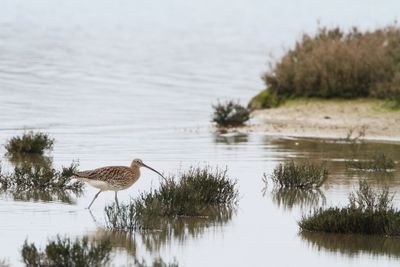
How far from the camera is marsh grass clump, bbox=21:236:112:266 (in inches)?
439

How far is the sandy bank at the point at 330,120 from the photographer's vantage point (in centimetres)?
2570

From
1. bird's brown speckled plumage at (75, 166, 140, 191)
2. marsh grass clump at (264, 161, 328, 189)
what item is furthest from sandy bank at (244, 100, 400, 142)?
bird's brown speckled plumage at (75, 166, 140, 191)

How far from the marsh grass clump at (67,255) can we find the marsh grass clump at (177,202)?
2.61 metres

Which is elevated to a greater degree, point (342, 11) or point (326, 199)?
point (342, 11)

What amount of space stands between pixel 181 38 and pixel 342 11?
40370 millimetres

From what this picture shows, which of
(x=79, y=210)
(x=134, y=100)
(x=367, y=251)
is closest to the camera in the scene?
(x=367, y=251)

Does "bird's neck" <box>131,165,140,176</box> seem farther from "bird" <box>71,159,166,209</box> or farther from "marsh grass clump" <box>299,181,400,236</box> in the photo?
"marsh grass clump" <box>299,181,400,236</box>

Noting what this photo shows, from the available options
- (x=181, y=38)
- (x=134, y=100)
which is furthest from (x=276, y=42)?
(x=134, y=100)

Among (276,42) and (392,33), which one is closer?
(392,33)

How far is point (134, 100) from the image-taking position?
115 ft

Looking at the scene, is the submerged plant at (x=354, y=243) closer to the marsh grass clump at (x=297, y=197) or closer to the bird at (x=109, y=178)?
the marsh grass clump at (x=297, y=197)

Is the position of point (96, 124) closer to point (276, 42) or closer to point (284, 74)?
point (284, 74)

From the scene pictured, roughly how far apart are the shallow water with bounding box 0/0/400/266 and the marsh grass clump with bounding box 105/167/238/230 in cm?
25

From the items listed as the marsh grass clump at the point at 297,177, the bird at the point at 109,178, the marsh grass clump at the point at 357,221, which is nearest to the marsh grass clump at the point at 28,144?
the marsh grass clump at the point at 297,177
